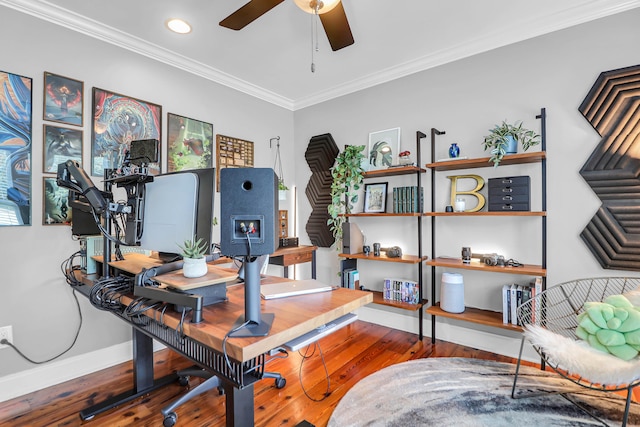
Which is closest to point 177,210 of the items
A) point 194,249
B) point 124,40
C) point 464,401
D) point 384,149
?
point 194,249

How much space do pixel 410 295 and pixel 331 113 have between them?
2.18 meters

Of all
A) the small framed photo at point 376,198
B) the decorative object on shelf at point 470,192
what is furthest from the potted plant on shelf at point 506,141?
the small framed photo at point 376,198

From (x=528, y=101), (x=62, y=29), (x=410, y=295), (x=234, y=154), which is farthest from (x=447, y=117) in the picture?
(x=62, y=29)

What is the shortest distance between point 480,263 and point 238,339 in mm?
2236

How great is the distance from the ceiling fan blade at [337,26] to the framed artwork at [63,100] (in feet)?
6.07

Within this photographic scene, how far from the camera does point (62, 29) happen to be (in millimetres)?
2154

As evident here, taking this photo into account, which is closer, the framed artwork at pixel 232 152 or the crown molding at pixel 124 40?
the crown molding at pixel 124 40

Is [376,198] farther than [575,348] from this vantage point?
Yes

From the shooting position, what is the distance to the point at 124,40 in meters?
2.41

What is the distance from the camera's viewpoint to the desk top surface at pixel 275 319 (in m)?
0.79

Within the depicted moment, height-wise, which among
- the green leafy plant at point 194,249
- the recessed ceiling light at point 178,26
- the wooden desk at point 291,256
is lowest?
the wooden desk at point 291,256

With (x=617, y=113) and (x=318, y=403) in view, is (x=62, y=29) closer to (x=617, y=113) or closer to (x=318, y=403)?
(x=318, y=403)

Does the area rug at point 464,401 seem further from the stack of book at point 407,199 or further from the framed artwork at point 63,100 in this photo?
the framed artwork at point 63,100

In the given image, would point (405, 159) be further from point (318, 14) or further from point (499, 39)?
point (318, 14)
